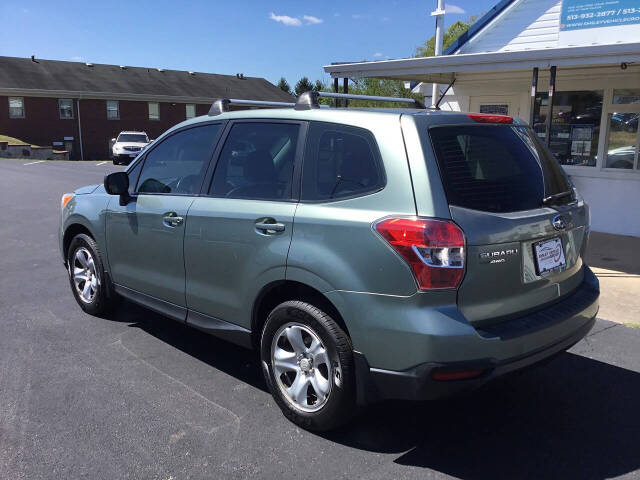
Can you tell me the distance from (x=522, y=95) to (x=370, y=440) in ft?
27.7

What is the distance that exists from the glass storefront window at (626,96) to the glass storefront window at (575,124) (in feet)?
0.79

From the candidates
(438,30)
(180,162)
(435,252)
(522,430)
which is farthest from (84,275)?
(438,30)

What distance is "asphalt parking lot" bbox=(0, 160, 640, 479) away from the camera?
299 cm

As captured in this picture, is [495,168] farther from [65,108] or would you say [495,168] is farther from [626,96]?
[65,108]

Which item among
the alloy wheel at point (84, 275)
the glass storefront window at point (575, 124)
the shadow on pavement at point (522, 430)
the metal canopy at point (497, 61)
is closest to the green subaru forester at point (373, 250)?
the shadow on pavement at point (522, 430)

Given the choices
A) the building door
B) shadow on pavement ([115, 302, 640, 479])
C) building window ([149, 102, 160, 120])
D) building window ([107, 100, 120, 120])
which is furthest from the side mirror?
building window ([149, 102, 160, 120])

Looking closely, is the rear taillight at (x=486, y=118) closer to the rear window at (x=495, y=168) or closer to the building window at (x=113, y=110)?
the rear window at (x=495, y=168)

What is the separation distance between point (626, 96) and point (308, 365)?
788cm

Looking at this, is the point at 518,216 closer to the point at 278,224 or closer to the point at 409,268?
the point at 409,268

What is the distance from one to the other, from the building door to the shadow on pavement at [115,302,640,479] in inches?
273

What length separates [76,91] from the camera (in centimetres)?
3953

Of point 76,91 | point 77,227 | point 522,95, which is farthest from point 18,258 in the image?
point 76,91

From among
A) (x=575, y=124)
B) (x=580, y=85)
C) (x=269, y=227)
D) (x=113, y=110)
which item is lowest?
(x=269, y=227)

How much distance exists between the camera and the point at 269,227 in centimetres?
335
